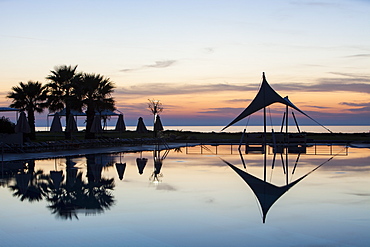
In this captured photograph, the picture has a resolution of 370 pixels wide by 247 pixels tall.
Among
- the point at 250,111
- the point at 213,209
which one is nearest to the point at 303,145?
the point at 250,111

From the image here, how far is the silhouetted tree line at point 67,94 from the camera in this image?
29.0 meters

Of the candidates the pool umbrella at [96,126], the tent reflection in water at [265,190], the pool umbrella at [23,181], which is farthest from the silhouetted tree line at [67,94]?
the tent reflection in water at [265,190]

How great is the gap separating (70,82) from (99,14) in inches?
603

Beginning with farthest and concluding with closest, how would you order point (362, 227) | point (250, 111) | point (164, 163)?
point (250, 111) → point (164, 163) → point (362, 227)

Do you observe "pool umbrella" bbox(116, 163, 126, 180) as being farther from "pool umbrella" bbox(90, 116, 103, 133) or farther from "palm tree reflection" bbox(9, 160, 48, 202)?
"pool umbrella" bbox(90, 116, 103, 133)

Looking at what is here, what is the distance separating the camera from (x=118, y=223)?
244 inches

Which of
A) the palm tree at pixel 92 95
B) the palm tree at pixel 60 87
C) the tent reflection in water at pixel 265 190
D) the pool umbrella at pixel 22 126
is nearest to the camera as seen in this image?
the tent reflection in water at pixel 265 190

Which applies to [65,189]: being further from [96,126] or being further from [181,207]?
[96,126]

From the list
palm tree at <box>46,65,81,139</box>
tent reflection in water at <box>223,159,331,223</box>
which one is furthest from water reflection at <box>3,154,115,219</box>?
palm tree at <box>46,65,81,139</box>

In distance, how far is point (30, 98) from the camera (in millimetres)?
30578

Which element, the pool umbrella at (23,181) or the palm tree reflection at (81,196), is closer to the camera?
the palm tree reflection at (81,196)

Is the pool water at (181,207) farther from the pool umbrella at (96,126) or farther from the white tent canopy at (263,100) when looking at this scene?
the pool umbrella at (96,126)

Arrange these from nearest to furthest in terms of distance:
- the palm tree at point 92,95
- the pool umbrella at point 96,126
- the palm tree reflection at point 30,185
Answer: the palm tree reflection at point 30,185 → the pool umbrella at point 96,126 → the palm tree at point 92,95

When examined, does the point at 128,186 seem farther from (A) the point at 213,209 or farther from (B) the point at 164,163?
(B) the point at 164,163
